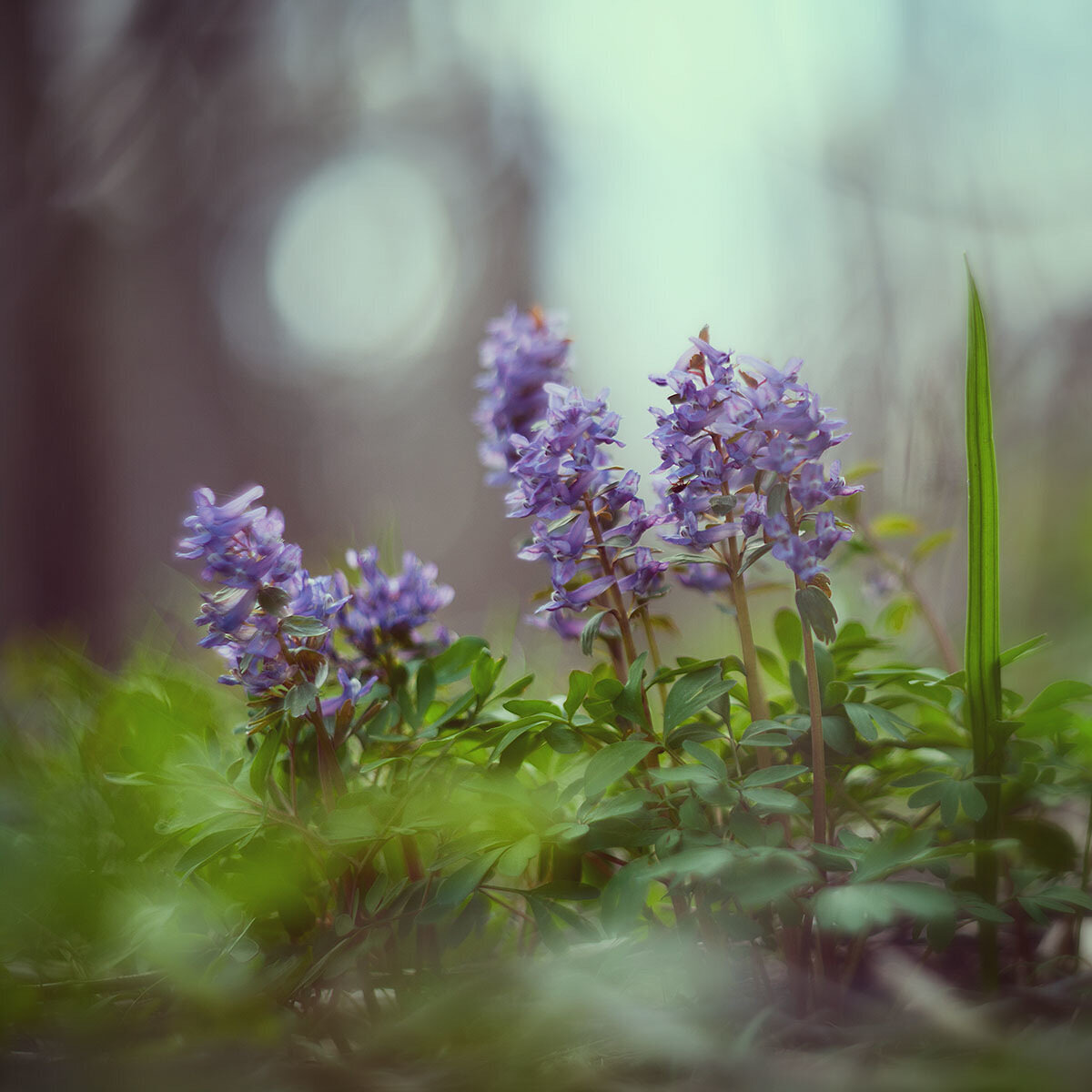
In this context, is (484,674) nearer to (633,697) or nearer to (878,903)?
(633,697)

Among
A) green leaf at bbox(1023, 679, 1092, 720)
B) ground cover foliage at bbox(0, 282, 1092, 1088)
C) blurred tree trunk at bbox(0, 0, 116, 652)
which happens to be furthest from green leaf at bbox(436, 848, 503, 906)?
blurred tree trunk at bbox(0, 0, 116, 652)

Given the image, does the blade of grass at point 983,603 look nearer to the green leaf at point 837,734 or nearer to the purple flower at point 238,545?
the green leaf at point 837,734

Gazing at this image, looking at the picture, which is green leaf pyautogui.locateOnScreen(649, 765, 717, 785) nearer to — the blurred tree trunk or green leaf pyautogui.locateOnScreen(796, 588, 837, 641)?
green leaf pyautogui.locateOnScreen(796, 588, 837, 641)

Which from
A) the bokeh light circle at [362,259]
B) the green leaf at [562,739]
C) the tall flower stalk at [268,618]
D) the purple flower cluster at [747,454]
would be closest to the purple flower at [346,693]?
the tall flower stalk at [268,618]

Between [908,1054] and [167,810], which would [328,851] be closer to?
[167,810]

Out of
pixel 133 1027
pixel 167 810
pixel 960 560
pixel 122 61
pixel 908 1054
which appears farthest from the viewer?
pixel 122 61

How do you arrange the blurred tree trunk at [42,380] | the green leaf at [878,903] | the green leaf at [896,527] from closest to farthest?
the green leaf at [878,903] < the green leaf at [896,527] < the blurred tree trunk at [42,380]

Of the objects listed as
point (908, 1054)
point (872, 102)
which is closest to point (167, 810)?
point (908, 1054)
